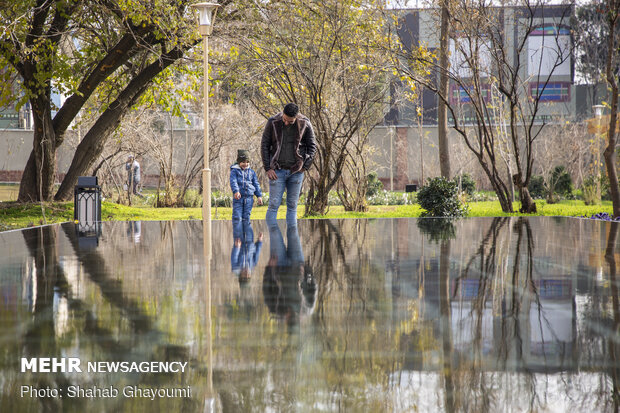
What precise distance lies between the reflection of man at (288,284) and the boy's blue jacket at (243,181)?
4.05 meters

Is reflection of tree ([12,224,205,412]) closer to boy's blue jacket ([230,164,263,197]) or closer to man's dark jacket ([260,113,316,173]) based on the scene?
man's dark jacket ([260,113,316,173])

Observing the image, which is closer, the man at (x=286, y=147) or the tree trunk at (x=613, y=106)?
the man at (x=286, y=147)

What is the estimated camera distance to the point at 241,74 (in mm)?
15125

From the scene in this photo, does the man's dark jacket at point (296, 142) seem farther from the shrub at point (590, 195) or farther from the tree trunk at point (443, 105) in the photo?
the shrub at point (590, 195)

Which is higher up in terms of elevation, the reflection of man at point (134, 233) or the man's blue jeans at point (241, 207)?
the man's blue jeans at point (241, 207)

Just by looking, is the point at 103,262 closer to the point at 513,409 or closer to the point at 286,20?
the point at 513,409

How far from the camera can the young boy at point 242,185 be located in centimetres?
1203

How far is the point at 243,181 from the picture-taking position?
12.2 meters

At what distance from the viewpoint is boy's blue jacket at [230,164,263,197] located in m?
12.0

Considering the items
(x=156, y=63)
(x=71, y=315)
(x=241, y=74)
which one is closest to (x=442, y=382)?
(x=71, y=315)

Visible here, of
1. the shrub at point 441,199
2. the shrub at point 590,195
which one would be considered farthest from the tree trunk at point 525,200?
the shrub at point 590,195

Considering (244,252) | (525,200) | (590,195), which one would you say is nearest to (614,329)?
(244,252)

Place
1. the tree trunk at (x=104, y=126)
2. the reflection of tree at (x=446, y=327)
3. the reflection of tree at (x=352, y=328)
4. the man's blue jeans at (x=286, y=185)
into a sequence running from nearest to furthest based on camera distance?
the reflection of tree at (x=446, y=327) → the reflection of tree at (x=352, y=328) → the man's blue jeans at (x=286, y=185) → the tree trunk at (x=104, y=126)

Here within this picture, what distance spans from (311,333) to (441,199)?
41.1 feet
